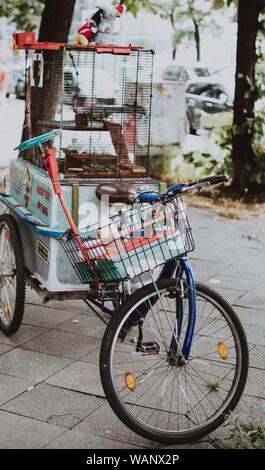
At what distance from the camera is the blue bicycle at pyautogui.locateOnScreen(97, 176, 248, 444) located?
3406mm

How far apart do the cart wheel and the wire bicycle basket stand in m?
0.66

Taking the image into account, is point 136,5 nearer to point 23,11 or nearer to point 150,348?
point 150,348

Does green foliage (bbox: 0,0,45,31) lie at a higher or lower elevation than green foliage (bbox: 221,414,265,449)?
higher

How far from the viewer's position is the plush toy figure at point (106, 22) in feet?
15.9

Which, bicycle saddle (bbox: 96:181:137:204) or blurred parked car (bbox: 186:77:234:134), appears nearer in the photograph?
bicycle saddle (bbox: 96:181:137:204)

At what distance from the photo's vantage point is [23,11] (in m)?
26.3

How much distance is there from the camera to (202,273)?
657 centimetres

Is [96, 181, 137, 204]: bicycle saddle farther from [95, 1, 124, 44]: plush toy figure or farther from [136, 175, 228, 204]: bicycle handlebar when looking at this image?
[95, 1, 124, 44]: plush toy figure

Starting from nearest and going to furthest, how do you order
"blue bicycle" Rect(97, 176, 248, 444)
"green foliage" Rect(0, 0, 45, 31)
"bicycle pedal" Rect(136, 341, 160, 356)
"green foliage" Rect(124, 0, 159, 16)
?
"blue bicycle" Rect(97, 176, 248, 444)
"bicycle pedal" Rect(136, 341, 160, 356)
"green foliage" Rect(124, 0, 159, 16)
"green foliage" Rect(0, 0, 45, 31)

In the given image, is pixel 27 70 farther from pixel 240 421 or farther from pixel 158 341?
pixel 240 421

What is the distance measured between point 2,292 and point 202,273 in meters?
2.18

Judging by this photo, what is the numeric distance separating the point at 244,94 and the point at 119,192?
609 cm

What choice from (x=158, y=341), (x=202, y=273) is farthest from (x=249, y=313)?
(x=158, y=341)

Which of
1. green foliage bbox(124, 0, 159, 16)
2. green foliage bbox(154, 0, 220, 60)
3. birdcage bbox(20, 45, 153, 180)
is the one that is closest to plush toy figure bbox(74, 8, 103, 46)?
birdcage bbox(20, 45, 153, 180)
